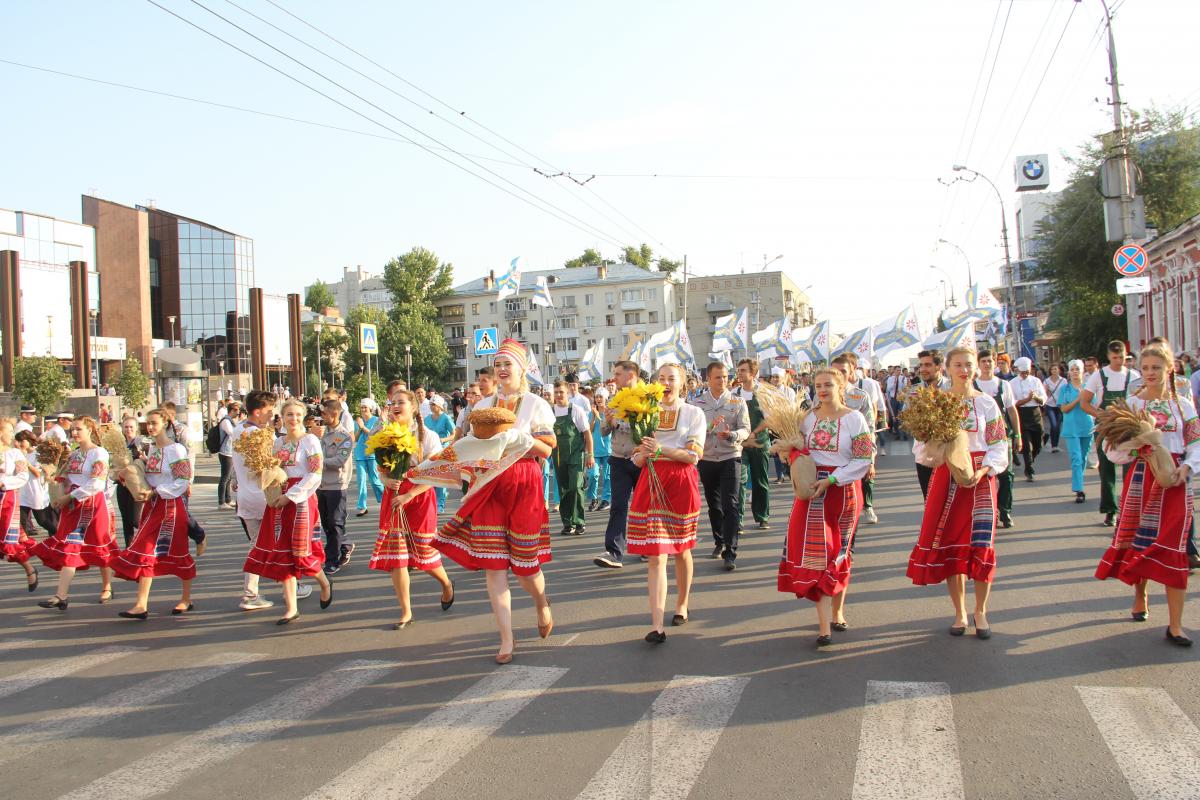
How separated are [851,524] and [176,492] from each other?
5732 mm

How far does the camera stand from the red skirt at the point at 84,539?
887 cm

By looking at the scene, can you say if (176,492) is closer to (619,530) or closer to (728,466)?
(619,530)

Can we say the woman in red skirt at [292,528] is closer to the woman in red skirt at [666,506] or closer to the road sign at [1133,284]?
the woman in red skirt at [666,506]

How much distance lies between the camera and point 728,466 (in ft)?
32.1

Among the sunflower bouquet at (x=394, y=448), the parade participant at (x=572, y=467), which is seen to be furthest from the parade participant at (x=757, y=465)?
the sunflower bouquet at (x=394, y=448)

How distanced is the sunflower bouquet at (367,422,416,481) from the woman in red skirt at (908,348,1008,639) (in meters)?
3.96

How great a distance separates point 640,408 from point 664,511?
79 cm

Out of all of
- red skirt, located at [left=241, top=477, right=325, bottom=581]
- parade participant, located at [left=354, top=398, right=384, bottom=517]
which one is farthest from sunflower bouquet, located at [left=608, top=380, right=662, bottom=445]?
parade participant, located at [left=354, top=398, right=384, bottom=517]

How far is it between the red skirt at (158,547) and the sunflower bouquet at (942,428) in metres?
6.09

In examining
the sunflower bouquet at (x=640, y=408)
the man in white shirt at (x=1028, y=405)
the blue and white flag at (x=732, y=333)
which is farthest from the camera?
the blue and white flag at (x=732, y=333)

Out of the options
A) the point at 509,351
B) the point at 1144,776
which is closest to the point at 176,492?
the point at 509,351

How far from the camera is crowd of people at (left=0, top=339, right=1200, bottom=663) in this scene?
21.3ft

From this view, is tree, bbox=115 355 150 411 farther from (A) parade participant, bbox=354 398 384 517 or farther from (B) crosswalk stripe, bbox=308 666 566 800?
(B) crosswalk stripe, bbox=308 666 566 800

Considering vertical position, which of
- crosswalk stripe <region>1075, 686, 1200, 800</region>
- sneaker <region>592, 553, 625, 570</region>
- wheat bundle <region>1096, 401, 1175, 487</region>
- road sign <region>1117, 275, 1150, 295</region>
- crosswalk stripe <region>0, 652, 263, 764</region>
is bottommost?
crosswalk stripe <region>1075, 686, 1200, 800</region>
